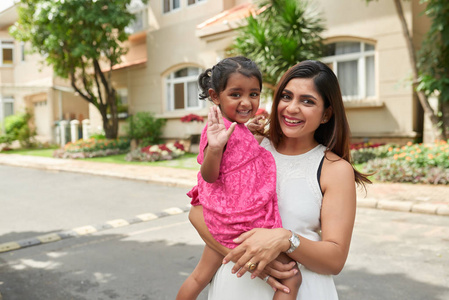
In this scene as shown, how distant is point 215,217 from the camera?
1.89 metres

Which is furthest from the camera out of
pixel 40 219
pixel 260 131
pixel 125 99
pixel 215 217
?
pixel 125 99

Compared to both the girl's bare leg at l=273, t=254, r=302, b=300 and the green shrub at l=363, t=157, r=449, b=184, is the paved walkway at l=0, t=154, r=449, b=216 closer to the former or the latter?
the green shrub at l=363, t=157, r=449, b=184

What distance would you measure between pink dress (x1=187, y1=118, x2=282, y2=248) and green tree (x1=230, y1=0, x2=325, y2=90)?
10.9 m

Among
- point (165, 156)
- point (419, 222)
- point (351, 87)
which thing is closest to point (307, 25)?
point (351, 87)

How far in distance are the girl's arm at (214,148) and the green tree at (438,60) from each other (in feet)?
34.8

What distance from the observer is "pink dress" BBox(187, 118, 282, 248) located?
183 cm

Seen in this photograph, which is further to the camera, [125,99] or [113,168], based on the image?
[125,99]

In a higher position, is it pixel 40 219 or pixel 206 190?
pixel 206 190

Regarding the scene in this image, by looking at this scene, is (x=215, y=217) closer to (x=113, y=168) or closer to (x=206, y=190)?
(x=206, y=190)

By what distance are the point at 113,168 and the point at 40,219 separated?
6.96 metres

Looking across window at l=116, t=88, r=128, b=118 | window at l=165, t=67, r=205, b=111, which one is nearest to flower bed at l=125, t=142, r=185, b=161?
window at l=165, t=67, r=205, b=111

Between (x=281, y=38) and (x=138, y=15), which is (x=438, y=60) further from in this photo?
(x=138, y=15)

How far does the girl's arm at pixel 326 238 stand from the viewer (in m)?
1.70

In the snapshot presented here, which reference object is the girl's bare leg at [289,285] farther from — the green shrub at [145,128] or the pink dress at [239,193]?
the green shrub at [145,128]
